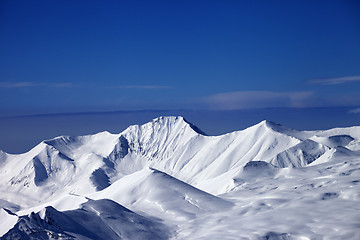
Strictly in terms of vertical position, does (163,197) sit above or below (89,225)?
below

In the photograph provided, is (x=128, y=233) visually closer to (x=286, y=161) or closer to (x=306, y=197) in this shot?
(x=306, y=197)

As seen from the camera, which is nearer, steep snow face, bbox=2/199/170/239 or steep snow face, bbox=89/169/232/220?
steep snow face, bbox=2/199/170/239

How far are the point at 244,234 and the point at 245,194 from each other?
4076 centimetres

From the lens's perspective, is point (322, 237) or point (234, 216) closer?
point (322, 237)

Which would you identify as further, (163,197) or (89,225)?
(163,197)

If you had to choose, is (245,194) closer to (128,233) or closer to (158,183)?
(158,183)

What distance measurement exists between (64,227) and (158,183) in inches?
1847

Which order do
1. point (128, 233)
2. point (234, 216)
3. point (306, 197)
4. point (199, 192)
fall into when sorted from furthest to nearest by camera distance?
point (199, 192)
point (306, 197)
point (234, 216)
point (128, 233)

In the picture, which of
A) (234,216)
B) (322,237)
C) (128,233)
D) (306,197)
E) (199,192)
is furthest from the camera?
(199,192)

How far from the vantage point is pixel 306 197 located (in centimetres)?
9956

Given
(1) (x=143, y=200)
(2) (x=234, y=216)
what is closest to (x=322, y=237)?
A: (2) (x=234, y=216)

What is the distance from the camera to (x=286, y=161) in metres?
198

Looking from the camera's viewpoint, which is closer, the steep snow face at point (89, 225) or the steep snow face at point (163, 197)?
the steep snow face at point (89, 225)

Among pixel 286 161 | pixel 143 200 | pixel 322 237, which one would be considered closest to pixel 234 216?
pixel 322 237
